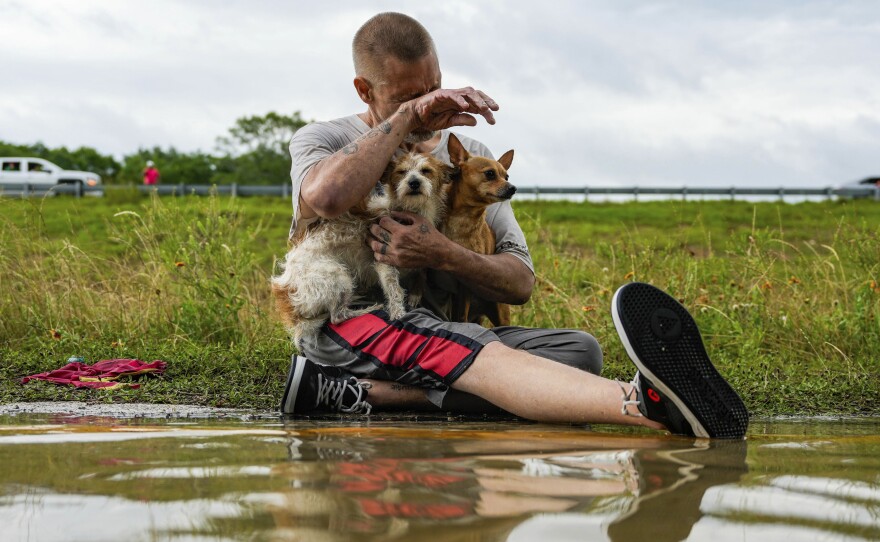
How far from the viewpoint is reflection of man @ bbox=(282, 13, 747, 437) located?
393 cm

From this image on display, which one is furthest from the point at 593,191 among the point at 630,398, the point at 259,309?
the point at 630,398

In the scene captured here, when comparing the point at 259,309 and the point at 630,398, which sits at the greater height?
the point at 630,398

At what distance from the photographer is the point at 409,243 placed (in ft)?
14.5

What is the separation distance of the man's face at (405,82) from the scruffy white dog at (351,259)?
245mm

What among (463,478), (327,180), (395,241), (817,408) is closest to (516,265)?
(395,241)

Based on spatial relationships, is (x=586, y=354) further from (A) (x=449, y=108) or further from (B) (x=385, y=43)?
(B) (x=385, y=43)

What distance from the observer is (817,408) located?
16.2 feet

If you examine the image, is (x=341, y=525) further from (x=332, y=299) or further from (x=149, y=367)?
(x=149, y=367)

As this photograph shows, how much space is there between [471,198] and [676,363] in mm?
1650

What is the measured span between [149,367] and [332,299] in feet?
5.85

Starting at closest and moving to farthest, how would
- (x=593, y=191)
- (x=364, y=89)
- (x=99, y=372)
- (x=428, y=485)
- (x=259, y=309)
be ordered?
(x=428, y=485) < (x=364, y=89) < (x=99, y=372) < (x=259, y=309) < (x=593, y=191)

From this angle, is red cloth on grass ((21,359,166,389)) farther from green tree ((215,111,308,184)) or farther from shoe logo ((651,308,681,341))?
green tree ((215,111,308,184))

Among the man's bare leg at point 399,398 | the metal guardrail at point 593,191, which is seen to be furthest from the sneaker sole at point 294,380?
the metal guardrail at point 593,191

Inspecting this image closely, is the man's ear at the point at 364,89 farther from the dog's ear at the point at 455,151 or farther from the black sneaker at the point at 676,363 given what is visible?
the black sneaker at the point at 676,363
